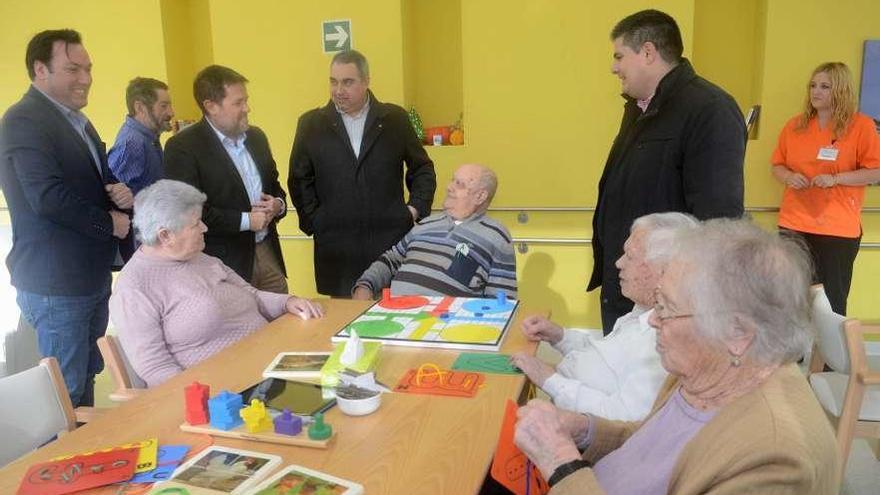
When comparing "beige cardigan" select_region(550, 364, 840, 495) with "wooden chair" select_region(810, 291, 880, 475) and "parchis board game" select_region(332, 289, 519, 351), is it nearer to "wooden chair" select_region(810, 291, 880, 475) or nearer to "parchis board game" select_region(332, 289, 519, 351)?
"parchis board game" select_region(332, 289, 519, 351)

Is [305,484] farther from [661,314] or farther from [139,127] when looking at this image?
[139,127]

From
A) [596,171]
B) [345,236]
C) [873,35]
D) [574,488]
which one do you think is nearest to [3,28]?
[345,236]

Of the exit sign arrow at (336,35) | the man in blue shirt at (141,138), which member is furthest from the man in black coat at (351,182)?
the exit sign arrow at (336,35)

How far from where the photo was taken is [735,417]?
1.03 metres

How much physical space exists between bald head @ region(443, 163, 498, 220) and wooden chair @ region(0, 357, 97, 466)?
5.12 ft

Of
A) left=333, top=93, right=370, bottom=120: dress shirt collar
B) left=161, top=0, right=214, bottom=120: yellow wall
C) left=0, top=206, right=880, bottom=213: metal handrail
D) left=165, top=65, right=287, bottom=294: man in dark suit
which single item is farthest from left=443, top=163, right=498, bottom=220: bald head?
left=161, top=0, right=214, bottom=120: yellow wall

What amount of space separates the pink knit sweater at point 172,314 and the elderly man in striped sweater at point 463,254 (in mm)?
674

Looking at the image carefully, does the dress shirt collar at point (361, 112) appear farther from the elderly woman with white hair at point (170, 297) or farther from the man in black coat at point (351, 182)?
the elderly woman with white hair at point (170, 297)

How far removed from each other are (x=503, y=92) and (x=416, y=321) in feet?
7.21

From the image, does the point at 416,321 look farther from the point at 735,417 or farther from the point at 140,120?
the point at 140,120

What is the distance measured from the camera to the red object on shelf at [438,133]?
13.8ft

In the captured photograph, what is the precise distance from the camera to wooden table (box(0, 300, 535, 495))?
50.3 inches

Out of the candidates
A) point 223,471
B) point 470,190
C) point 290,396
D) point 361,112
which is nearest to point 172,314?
point 290,396

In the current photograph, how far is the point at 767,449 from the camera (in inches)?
36.9
